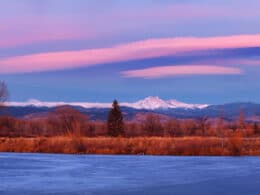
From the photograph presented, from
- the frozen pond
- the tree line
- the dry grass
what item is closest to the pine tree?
the tree line

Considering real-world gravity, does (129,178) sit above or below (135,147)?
below

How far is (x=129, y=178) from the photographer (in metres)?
19.7

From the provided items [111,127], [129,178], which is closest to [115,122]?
[111,127]

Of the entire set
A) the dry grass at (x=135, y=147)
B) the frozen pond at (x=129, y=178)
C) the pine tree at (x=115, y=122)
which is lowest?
the frozen pond at (x=129, y=178)

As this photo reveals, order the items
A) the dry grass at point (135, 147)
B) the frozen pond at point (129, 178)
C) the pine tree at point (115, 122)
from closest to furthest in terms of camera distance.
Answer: the frozen pond at point (129, 178), the dry grass at point (135, 147), the pine tree at point (115, 122)

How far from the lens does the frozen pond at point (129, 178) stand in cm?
1650

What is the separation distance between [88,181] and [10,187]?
274 centimetres

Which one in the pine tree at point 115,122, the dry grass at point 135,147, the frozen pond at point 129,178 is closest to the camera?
the frozen pond at point 129,178

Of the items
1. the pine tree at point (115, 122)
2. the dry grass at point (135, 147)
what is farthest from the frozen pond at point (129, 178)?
the pine tree at point (115, 122)

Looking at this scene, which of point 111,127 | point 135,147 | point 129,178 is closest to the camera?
point 129,178

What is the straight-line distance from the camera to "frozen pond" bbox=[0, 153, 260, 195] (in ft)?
54.1

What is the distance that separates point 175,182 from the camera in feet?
60.8

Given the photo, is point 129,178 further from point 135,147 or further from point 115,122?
point 115,122

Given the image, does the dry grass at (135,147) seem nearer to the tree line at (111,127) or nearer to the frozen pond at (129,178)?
the frozen pond at (129,178)
